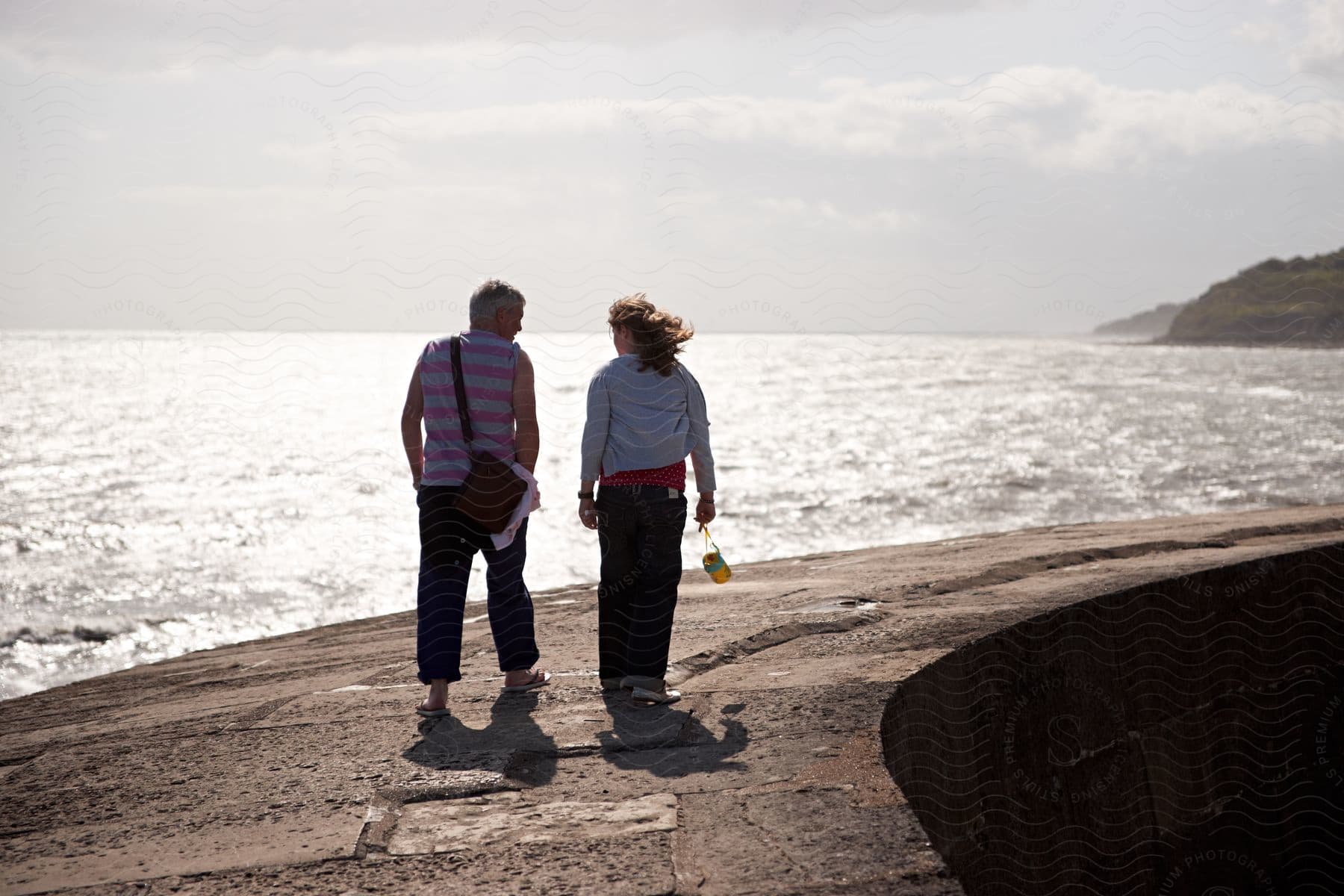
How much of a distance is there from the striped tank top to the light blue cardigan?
0.35 metres

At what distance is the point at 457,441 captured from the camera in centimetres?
439

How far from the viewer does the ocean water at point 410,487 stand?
17578 millimetres

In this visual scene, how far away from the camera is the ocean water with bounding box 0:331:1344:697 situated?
17.6 meters

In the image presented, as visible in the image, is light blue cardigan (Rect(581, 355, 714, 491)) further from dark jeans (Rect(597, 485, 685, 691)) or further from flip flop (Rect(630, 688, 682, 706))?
flip flop (Rect(630, 688, 682, 706))

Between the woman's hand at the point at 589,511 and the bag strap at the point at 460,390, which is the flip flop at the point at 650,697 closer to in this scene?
the woman's hand at the point at 589,511

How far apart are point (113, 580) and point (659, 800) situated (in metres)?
18.6

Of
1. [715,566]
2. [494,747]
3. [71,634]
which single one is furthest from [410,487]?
[494,747]

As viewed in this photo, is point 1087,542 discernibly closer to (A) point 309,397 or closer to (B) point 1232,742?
(B) point 1232,742

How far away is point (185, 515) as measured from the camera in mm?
26016

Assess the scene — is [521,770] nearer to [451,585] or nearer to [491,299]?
[451,585]

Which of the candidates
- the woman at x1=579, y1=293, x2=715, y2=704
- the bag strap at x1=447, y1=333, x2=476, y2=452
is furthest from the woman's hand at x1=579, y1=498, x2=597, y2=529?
the bag strap at x1=447, y1=333, x2=476, y2=452

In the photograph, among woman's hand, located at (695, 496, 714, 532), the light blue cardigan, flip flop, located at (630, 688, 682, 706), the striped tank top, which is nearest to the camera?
flip flop, located at (630, 688, 682, 706)

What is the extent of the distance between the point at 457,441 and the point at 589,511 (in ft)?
1.99

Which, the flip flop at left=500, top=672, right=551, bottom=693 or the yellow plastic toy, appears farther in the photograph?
the yellow plastic toy
